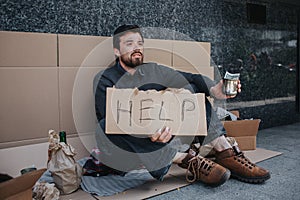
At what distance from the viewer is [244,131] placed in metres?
1.88

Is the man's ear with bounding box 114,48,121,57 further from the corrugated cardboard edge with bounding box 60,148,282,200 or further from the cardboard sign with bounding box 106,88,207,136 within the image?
the corrugated cardboard edge with bounding box 60,148,282,200

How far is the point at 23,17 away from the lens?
144 cm

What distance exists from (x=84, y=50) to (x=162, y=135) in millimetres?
682

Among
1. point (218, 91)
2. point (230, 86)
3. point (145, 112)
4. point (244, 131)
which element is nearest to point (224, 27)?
point (244, 131)

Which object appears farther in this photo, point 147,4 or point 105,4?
point 147,4

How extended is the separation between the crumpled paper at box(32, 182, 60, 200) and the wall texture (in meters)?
0.73

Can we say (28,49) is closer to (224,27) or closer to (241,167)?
(241,167)

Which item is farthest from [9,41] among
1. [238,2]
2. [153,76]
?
[238,2]

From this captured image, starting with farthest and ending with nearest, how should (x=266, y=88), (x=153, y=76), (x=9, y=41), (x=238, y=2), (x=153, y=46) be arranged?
(x=266, y=88) → (x=238, y=2) → (x=153, y=46) → (x=153, y=76) → (x=9, y=41)

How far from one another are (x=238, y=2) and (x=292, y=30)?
2.65ft

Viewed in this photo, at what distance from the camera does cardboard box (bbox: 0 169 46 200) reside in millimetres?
890

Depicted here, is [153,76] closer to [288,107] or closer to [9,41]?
[9,41]

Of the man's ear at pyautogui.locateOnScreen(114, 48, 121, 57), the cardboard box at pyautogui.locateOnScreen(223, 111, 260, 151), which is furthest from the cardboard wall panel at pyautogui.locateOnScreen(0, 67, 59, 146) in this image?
the cardboard box at pyautogui.locateOnScreen(223, 111, 260, 151)

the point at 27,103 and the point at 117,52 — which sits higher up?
the point at 117,52
